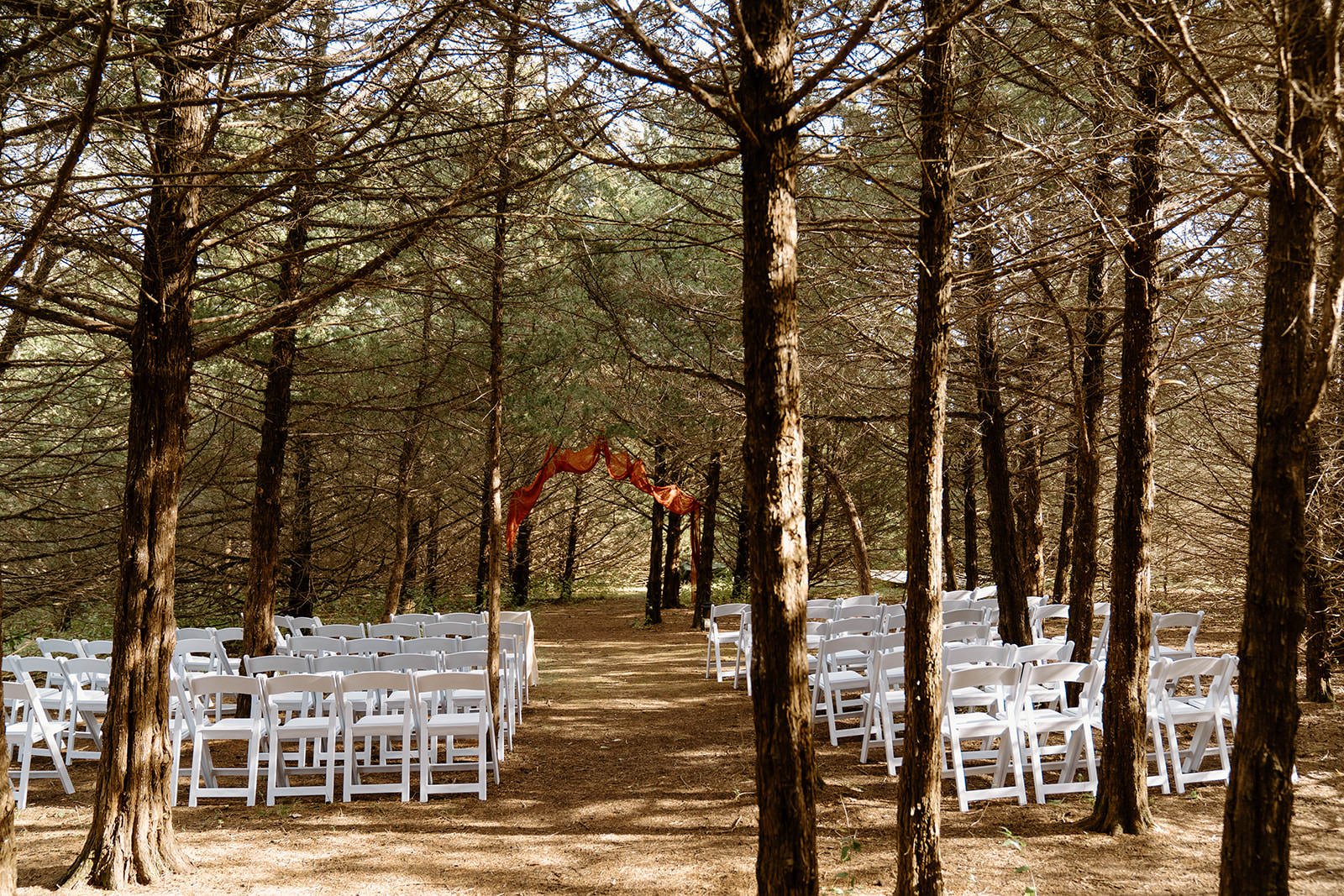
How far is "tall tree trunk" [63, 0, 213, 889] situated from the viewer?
5656 mm

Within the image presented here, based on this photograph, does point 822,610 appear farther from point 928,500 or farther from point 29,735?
point 29,735

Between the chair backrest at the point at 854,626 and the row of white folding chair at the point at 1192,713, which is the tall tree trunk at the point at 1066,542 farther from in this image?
the row of white folding chair at the point at 1192,713

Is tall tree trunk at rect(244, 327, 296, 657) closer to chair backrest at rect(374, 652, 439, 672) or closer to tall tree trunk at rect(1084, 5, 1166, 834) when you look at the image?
chair backrest at rect(374, 652, 439, 672)

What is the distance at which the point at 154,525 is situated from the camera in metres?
5.94

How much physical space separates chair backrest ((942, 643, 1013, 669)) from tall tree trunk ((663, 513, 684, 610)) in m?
12.2

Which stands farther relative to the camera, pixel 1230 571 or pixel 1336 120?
pixel 1230 571

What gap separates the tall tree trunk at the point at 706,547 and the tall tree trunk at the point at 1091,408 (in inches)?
353

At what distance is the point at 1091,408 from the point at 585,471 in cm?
837

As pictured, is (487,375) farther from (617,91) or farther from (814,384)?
(617,91)

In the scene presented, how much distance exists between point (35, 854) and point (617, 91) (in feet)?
19.5

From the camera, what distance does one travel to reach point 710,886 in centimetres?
560

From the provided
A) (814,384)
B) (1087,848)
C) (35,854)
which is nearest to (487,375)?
(814,384)

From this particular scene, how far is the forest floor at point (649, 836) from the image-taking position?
5.67 metres

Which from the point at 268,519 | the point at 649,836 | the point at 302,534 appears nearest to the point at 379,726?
the point at 649,836
